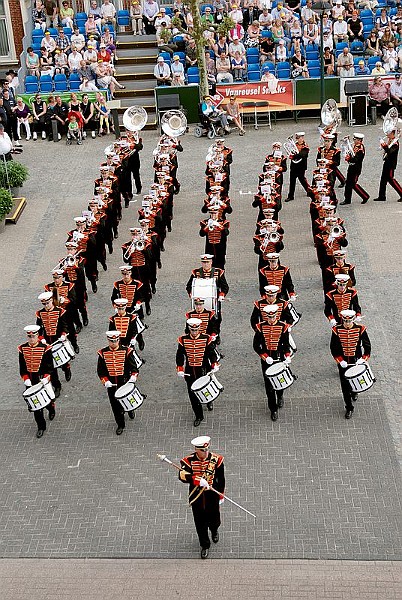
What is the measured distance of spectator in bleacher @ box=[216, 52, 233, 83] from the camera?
24.3 m

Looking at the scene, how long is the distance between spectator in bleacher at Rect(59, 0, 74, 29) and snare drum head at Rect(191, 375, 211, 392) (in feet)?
64.9

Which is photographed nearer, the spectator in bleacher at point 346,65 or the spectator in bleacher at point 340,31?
the spectator in bleacher at point 346,65

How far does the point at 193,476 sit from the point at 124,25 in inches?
885

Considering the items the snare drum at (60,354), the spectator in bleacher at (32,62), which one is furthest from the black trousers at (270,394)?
the spectator in bleacher at (32,62)

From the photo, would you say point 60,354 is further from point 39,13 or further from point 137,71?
point 39,13

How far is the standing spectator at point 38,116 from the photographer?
23953mm

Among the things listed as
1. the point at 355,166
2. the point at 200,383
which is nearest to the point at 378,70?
the point at 355,166

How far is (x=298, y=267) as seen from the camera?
578 inches

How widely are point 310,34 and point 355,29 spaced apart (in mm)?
1498

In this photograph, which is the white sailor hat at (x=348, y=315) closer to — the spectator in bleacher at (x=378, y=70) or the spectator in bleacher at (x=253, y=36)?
the spectator in bleacher at (x=378, y=70)

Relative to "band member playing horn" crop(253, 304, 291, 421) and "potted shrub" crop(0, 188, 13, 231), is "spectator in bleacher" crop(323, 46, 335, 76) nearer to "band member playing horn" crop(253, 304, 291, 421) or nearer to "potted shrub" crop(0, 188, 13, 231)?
"potted shrub" crop(0, 188, 13, 231)

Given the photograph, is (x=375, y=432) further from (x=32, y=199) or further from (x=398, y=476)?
(x=32, y=199)

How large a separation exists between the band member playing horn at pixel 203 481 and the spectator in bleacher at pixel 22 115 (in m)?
17.5

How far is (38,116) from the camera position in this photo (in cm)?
2408
